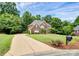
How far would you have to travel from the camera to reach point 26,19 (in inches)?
59.7

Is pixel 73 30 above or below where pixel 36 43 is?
above

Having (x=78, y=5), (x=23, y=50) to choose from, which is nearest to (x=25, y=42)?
(x=23, y=50)

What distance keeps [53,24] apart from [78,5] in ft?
0.88

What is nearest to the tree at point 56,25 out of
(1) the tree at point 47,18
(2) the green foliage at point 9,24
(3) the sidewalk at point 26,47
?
(1) the tree at point 47,18

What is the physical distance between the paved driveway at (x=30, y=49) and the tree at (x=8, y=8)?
22 cm

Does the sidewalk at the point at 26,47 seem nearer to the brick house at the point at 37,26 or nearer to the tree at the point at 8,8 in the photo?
the brick house at the point at 37,26

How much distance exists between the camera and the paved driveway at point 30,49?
4.86 ft

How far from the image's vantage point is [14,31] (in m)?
1.51

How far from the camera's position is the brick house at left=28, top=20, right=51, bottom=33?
1.50 metres

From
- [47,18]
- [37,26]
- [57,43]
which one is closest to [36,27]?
[37,26]

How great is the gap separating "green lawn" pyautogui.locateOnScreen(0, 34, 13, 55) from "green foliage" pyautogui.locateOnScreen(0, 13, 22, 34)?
4 centimetres

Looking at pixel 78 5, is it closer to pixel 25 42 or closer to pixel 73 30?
pixel 73 30

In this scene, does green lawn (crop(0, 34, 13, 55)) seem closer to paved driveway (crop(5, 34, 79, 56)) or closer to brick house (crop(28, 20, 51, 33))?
paved driveway (crop(5, 34, 79, 56))

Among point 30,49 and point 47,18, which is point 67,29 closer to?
point 47,18
